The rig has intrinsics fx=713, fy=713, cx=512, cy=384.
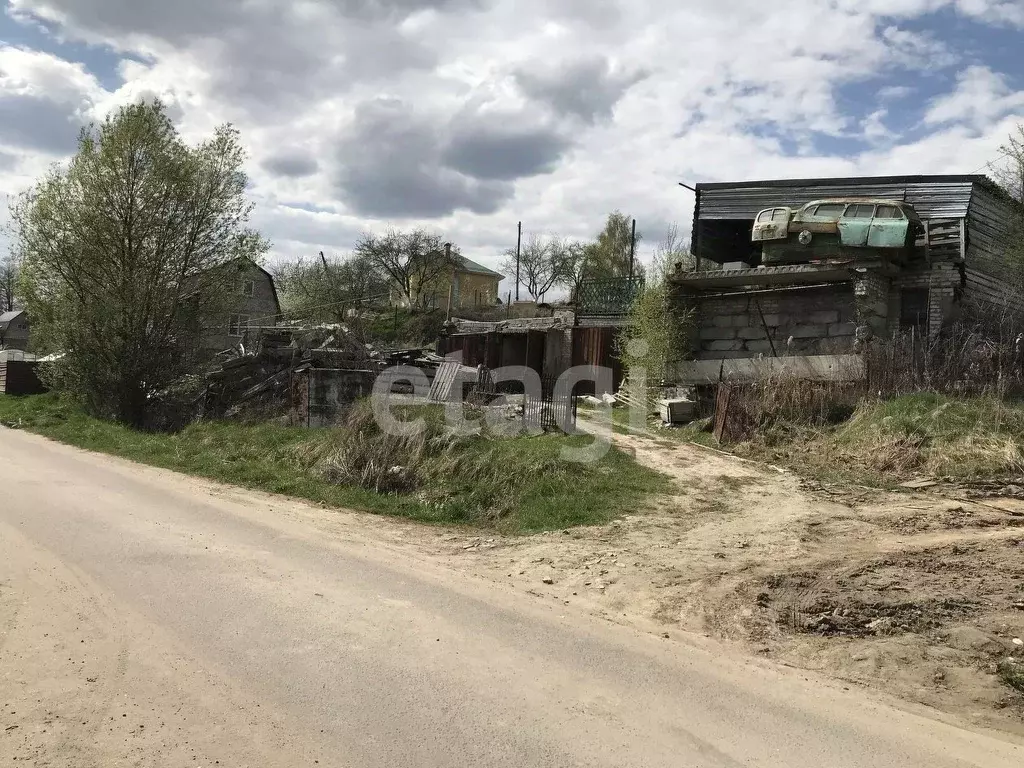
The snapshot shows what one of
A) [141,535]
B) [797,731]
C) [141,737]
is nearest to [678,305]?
[141,535]

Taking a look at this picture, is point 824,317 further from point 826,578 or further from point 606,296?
point 826,578

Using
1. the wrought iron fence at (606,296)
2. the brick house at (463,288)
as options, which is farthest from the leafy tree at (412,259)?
the wrought iron fence at (606,296)

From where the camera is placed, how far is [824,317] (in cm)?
1691

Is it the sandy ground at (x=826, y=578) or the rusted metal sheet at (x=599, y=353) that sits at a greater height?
the rusted metal sheet at (x=599, y=353)

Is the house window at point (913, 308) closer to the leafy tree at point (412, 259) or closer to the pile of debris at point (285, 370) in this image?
the pile of debris at point (285, 370)

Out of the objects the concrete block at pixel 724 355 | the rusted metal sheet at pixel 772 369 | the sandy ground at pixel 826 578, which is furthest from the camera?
the concrete block at pixel 724 355

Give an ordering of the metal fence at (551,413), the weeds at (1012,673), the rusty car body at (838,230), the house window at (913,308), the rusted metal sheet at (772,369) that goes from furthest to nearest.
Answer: the house window at (913,308) < the rusty car body at (838,230) < the rusted metal sheet at (772,369) < the metal fence at (551,413) < the weeds at (1012,673)

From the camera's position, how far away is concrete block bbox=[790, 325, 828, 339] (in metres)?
16.9

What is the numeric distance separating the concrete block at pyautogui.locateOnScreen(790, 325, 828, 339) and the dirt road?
13.0 m

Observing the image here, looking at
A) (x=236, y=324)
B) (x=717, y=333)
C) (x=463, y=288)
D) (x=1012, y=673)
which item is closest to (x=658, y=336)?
(x=717, y=333)

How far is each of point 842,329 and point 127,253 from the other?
19.0 meters

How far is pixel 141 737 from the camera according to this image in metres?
3.63

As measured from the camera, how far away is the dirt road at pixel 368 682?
11.9 ft

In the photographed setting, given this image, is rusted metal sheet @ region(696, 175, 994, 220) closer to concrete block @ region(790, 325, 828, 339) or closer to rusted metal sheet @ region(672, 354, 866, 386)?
concrete block @ region(790, 325, 828, 339)
